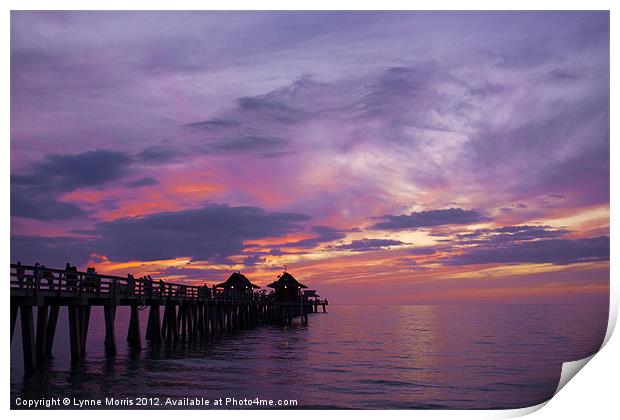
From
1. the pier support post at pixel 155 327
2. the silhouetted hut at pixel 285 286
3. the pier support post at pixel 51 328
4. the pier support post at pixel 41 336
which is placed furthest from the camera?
the silhouetted hut at pixel 285 286

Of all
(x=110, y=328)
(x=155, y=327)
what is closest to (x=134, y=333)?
(x=155, y=327)

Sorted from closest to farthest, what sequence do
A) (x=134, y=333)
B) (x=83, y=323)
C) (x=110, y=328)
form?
1. (x=83, y=323)
2. (x=110, y=328)
3. (x=134, y=333)

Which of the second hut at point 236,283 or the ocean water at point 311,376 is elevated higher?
the second hut at point 236,283

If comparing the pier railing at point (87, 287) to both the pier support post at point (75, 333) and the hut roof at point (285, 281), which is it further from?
the hut roof at point (285, 281)

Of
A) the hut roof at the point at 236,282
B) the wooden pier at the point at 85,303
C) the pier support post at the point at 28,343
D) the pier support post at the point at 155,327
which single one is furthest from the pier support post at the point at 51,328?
the hut roof at the point at 236,282

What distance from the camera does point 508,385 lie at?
2466 centimetres

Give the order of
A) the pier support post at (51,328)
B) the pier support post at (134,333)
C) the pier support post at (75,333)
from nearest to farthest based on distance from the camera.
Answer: the pier support post at (75,333), the pier support post at (51,328), the pier support post at (134,333)

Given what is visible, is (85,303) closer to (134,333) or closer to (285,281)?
(134,333)

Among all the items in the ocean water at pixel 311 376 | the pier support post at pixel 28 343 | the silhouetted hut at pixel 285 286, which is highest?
the silhouetted hut at pixel 285 286

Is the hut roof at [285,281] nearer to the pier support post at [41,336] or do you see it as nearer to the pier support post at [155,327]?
the pier support post at [155,327]
